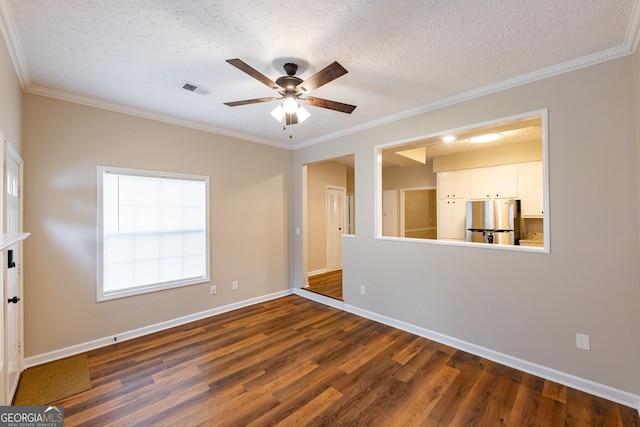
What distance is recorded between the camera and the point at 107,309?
3.15 metres

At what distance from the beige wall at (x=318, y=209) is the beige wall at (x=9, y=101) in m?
4.36

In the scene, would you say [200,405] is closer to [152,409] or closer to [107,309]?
[152,409]

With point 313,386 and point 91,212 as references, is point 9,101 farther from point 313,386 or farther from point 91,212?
point 313,386

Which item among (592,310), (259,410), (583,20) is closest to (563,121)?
(583,20)

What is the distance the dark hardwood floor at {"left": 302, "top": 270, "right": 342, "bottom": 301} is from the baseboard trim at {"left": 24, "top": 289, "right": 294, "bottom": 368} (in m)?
0.94

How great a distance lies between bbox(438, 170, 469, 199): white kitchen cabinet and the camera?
5359mm

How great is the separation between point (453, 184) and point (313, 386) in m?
4.66

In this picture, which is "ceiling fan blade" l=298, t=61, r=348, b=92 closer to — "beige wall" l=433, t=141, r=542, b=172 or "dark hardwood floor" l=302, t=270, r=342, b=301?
"dark hardwood floor" l=302, t=270, r=342, b=301

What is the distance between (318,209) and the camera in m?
6.37

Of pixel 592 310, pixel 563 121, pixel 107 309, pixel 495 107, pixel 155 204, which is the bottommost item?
pixel 107 309

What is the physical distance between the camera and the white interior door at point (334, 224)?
6738 millimetres

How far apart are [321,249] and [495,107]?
4.55 metres

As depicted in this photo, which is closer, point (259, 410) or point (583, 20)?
point (583, 20)

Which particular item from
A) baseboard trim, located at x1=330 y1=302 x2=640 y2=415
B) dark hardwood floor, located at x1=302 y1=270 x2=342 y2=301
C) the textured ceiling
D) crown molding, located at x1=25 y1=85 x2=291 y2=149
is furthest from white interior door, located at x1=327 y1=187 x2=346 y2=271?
the textured ceiling
